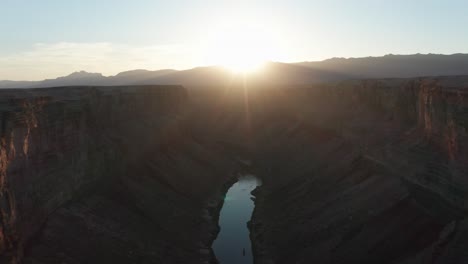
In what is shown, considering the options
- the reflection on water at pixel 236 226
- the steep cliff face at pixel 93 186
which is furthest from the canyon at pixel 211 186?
the reflection on water at pixel 236 226

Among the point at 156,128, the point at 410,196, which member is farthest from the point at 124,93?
the point at 410,196

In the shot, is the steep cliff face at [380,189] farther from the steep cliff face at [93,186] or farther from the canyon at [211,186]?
the steep cliff face at [93,186]

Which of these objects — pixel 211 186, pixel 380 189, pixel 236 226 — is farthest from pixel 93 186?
pixel 211 186

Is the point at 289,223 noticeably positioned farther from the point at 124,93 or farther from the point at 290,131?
the point at 290,131

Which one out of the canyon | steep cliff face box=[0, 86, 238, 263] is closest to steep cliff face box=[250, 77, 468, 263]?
the canyon

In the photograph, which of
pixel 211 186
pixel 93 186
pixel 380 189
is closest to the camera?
pixel 380 189

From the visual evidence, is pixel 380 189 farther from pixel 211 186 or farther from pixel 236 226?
pixel 211 186

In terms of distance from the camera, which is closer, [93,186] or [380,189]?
[380,189]
